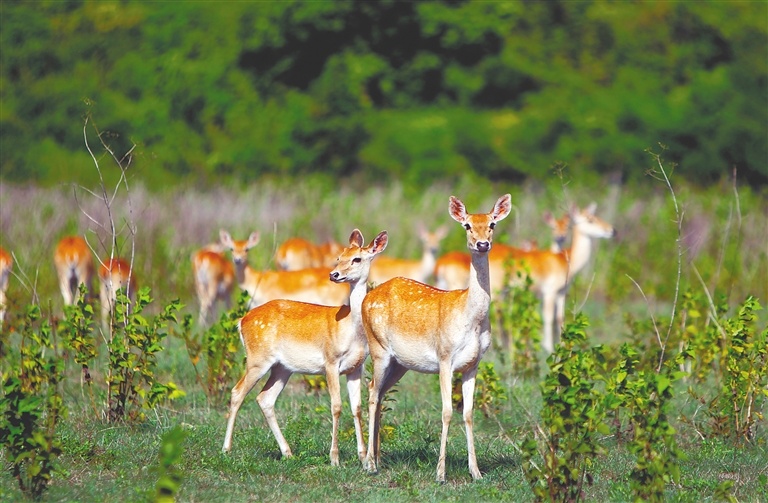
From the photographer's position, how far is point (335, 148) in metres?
23.8

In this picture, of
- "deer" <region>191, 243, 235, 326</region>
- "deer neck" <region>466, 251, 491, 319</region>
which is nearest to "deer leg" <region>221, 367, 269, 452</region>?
"deer neck" <region>466, 251, 491, 319</region>

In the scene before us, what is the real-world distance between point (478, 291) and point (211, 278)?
261 inches

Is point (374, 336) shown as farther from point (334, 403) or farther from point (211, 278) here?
point (211, 278)

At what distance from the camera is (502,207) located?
713 cm

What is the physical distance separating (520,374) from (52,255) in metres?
6.39

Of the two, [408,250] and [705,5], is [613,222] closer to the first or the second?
[408,250]

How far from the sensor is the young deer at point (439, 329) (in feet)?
22.0

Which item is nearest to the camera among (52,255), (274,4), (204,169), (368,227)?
(52,255)

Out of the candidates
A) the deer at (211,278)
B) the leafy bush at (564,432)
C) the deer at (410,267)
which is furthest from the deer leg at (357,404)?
the deer at (410,267)

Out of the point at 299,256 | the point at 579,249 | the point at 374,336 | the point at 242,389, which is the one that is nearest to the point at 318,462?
the point at 242,389

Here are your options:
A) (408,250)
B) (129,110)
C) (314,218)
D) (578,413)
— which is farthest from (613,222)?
(578,413)

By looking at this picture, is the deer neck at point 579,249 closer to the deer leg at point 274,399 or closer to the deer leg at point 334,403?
the deer leg at point 274,399

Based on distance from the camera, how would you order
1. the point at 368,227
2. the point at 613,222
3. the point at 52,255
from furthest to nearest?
the point at 613,222 < the point at 368,227 < the point at 52,255

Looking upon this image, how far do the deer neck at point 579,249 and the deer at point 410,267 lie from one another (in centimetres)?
174
